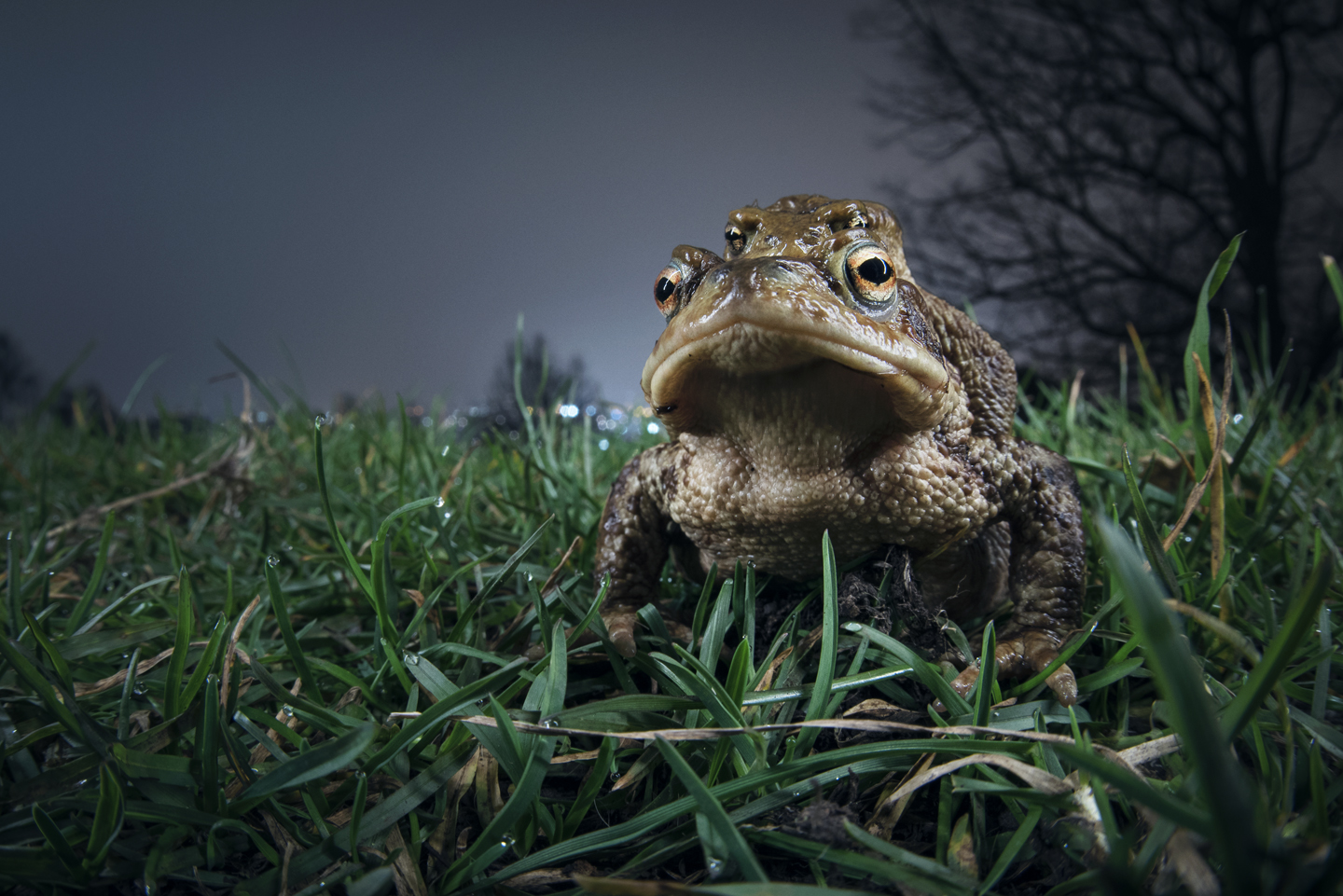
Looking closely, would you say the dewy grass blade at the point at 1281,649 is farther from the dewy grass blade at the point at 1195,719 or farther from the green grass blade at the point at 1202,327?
the green grass blade at the point at 1202,327

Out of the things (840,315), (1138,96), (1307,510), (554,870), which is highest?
(1138,96)

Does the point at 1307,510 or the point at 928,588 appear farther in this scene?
the point at 1307,510

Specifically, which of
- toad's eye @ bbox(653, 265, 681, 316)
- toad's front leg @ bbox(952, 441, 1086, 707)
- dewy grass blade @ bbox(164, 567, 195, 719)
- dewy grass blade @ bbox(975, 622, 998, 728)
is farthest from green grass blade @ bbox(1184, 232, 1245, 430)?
dewy grass blade @ bbox(164, 567, 195, 719)

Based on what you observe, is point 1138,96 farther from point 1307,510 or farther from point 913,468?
point 913,468

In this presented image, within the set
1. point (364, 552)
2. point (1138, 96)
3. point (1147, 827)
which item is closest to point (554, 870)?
point (1147, 827)

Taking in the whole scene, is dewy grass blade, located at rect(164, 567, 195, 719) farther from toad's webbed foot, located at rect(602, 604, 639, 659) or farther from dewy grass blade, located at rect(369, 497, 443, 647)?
toad's webbed foot, located at rect(602, 604, 639, 659)

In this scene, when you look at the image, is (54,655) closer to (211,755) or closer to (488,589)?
(211,755)

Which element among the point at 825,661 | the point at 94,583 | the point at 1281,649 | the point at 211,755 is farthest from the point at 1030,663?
the point at 94,583
